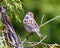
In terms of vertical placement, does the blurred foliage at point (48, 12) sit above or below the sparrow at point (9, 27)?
below

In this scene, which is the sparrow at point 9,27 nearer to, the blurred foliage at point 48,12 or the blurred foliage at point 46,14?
the blurred foliage at point 46,14

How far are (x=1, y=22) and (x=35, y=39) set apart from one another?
2.84 meters

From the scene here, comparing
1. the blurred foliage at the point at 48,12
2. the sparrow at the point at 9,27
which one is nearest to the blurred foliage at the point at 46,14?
the blurred foliage at the point at 48,12

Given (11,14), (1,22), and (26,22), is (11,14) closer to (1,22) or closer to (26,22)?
(1,22)

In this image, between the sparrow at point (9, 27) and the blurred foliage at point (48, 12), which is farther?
the blurred foliage at point (48, 12)

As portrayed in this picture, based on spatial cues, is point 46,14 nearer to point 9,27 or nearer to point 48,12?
point 48,12

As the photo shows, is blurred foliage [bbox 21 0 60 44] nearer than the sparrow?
No

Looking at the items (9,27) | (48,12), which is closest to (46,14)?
(48,12)

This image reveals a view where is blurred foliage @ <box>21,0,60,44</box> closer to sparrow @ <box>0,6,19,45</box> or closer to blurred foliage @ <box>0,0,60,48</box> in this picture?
blurred foliage @ <box>0,0,60,48</box>

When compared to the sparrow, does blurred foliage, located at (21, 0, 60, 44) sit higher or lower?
lower

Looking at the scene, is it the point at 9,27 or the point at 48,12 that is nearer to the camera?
the point at 9,27

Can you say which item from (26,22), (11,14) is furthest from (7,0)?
(26,22)

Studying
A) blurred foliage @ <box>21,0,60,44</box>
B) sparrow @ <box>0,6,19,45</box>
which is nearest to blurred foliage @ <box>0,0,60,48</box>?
blurred foliage @ <box>21,0,60,44</box>

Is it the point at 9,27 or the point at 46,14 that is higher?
the point at 9,27
